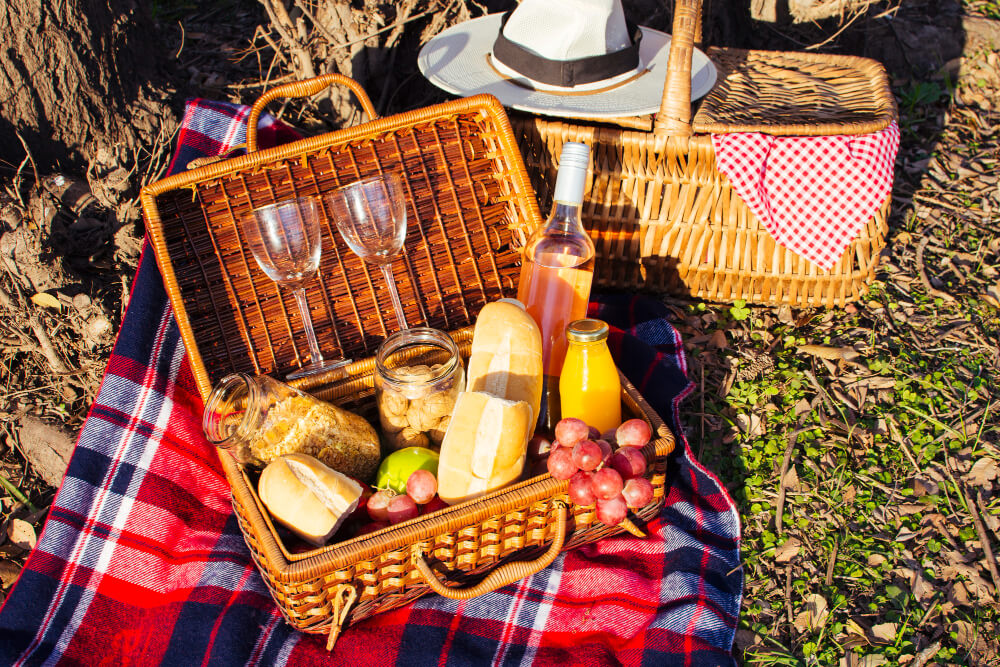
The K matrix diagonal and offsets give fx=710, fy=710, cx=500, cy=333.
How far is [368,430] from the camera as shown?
4.81 ft

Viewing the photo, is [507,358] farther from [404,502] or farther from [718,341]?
[718,341]

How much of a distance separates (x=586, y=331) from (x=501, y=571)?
465 millimetres

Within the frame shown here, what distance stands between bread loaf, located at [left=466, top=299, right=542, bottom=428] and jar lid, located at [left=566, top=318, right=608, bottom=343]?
0.09 m

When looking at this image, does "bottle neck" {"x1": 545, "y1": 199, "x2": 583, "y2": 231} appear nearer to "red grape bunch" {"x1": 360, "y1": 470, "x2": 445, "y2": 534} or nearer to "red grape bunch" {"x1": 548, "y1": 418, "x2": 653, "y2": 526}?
"red grape bunch" {"x1": 548, "y1": 418, "x2": 653, "y2": 526}

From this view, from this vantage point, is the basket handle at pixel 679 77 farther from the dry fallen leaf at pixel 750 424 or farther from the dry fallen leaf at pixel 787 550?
the dry fallen leaf at pixel 787 550

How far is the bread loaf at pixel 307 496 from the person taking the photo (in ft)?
4.04

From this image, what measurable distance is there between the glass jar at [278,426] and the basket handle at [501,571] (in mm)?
282

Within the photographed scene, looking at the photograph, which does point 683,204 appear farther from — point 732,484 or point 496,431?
point 496,431

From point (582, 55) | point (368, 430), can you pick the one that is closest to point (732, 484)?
point (368, 430)

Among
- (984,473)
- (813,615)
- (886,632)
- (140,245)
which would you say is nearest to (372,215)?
(140,245)

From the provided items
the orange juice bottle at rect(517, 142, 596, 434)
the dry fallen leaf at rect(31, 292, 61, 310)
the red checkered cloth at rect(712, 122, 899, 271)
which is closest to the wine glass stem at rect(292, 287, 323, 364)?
the orange juice bottle at rect(517, 142, 596, 434)

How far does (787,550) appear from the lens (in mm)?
1662

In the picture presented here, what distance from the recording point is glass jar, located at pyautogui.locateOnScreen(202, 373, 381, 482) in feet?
4.24

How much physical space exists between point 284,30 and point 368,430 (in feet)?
5.13
